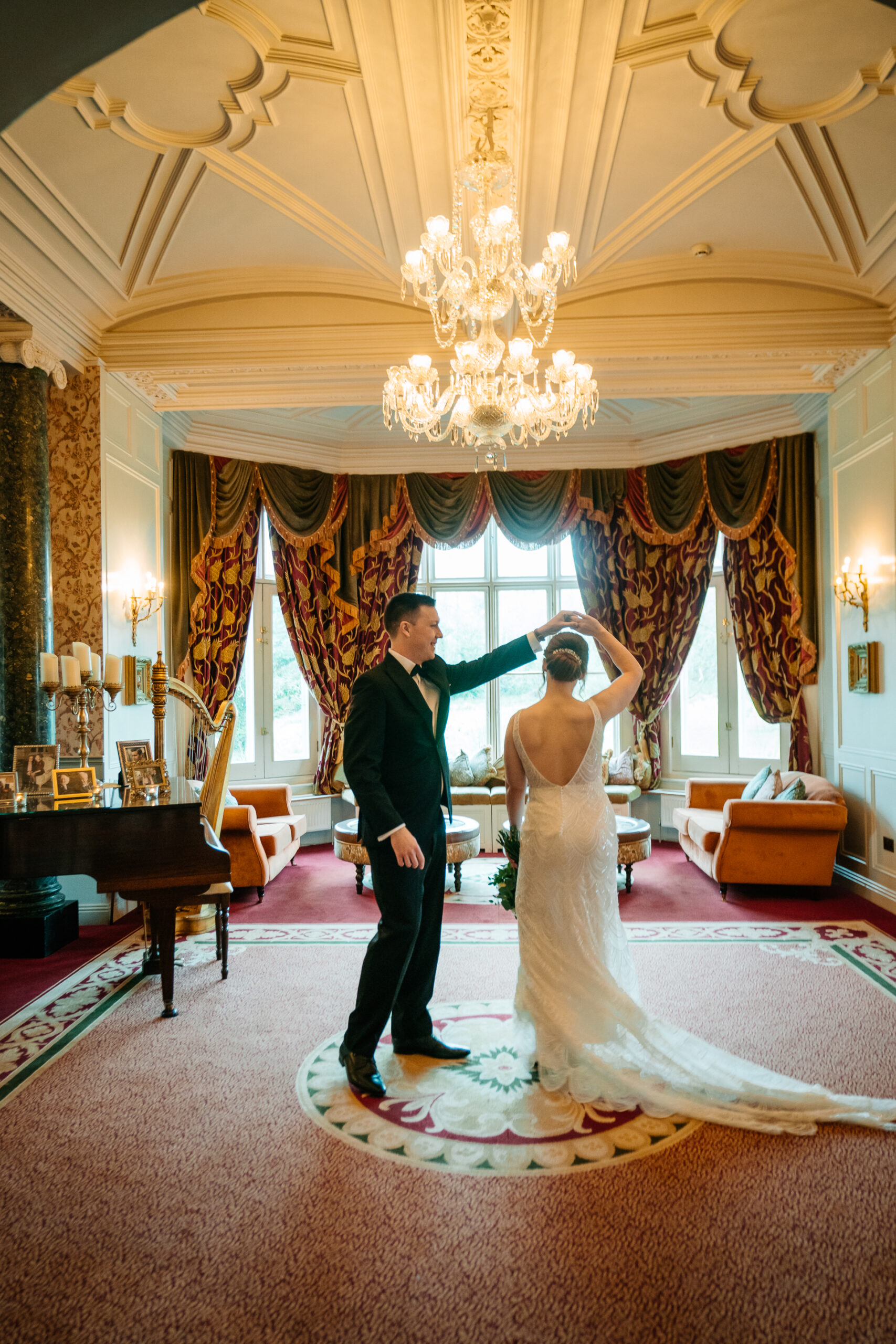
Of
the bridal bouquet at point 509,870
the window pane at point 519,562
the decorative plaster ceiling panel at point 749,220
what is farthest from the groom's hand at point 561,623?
the window pane at point 519,562

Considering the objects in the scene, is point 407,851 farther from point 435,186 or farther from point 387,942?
point 435,186

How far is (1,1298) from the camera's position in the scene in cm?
191

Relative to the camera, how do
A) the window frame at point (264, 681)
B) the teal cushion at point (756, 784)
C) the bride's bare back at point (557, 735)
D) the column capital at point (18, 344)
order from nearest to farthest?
the bride's bare back at point (557, 735) → the column capital at point (18, 344) → the teal cushion at point (756, 784) → the window frame at point (264, 681)

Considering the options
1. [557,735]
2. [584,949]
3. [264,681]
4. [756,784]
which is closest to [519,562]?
[264,681]

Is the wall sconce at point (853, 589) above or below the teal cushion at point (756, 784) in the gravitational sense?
above

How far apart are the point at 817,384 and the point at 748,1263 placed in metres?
5.72

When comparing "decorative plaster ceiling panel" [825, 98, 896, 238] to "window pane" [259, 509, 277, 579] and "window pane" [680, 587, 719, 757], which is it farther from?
"window pane" [259, 509, 277, 579]

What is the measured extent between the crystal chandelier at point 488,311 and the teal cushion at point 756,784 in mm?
3233

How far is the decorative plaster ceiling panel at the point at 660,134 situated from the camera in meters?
3.63

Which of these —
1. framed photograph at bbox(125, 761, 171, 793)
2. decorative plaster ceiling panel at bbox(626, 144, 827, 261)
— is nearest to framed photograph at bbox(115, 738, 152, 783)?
framed photograph at bbox(125, 761, 171, 793)

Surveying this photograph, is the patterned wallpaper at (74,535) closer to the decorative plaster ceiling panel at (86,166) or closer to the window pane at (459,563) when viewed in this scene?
the decorative plaster ceiling panel at (86,166)

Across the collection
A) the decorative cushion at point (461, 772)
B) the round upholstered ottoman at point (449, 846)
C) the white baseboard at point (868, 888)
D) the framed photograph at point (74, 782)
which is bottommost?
the white baseboard at point (868, 888)

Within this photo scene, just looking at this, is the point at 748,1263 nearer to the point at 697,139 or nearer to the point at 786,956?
the point at 786,956

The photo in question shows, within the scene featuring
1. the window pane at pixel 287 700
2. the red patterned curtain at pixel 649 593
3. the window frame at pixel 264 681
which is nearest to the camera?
the red patterned curtain at pixel 649 593
